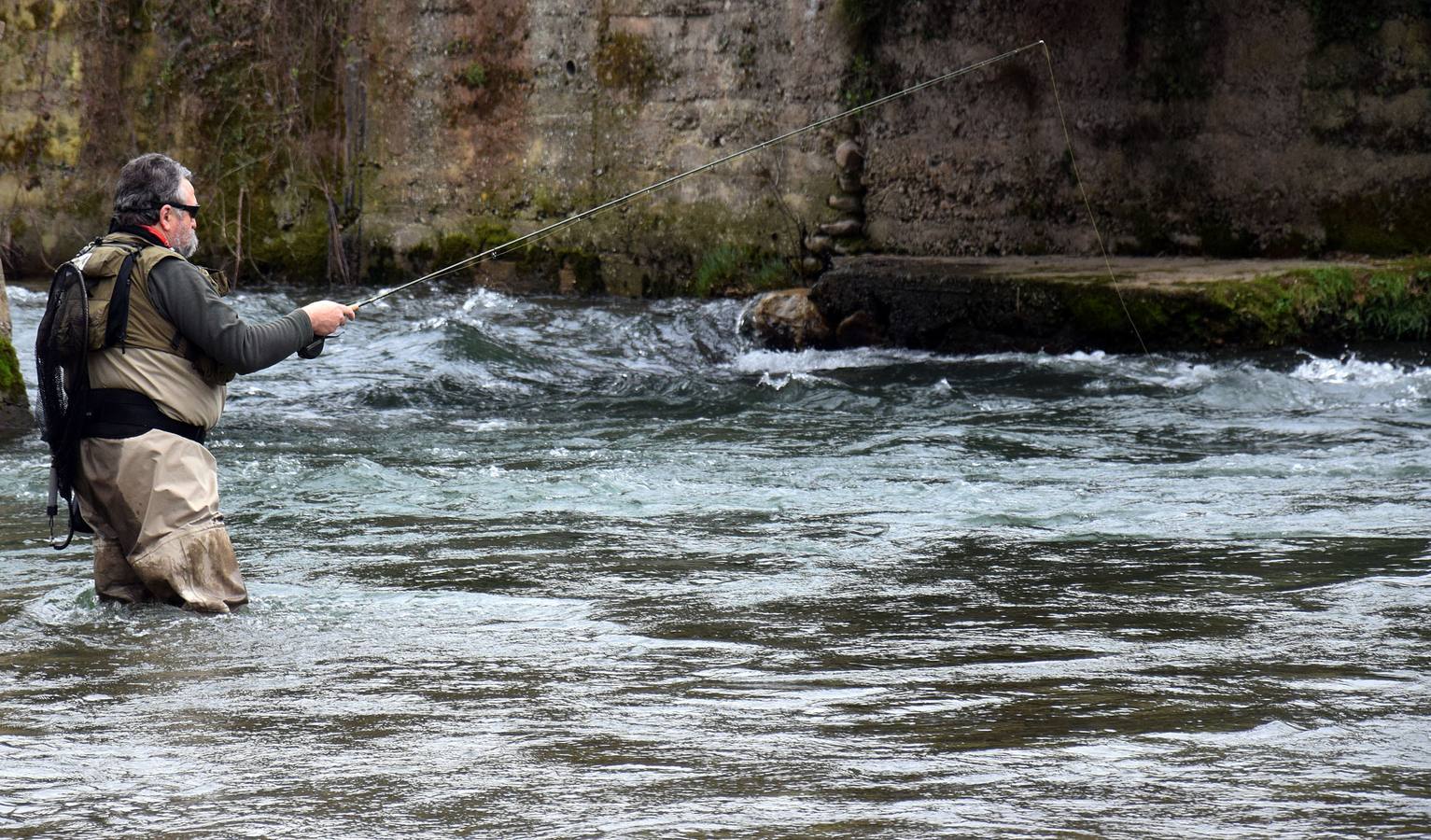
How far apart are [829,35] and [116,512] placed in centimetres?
947

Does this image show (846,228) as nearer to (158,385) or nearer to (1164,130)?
(1164,130)

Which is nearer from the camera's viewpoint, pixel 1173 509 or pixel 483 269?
pixel 1173 509

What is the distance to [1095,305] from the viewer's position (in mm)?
10898

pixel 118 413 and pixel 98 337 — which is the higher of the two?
pixel 98 337

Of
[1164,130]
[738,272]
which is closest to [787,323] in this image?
[738,272]

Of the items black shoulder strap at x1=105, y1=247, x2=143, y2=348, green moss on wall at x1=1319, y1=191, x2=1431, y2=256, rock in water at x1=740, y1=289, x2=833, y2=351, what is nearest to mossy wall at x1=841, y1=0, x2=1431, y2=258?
green moss on wall at x1=1319, y1=191, x2=1431, y2=256

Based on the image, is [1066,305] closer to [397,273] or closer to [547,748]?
[397,273]

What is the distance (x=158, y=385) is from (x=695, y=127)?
31.2 ft

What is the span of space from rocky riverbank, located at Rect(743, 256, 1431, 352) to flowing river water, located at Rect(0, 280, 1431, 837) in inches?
54.4

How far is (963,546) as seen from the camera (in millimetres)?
5641

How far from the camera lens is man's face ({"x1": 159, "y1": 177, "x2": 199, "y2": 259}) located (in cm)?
465

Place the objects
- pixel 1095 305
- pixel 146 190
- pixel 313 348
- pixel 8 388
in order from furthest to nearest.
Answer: pixel 1095 305
pixel 8 388
pixel 313 348
pixel 146 190

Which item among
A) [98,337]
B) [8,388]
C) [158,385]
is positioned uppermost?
[98,337]

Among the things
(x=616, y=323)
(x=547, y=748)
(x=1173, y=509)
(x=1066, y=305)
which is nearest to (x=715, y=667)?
(x=547, y=748)
